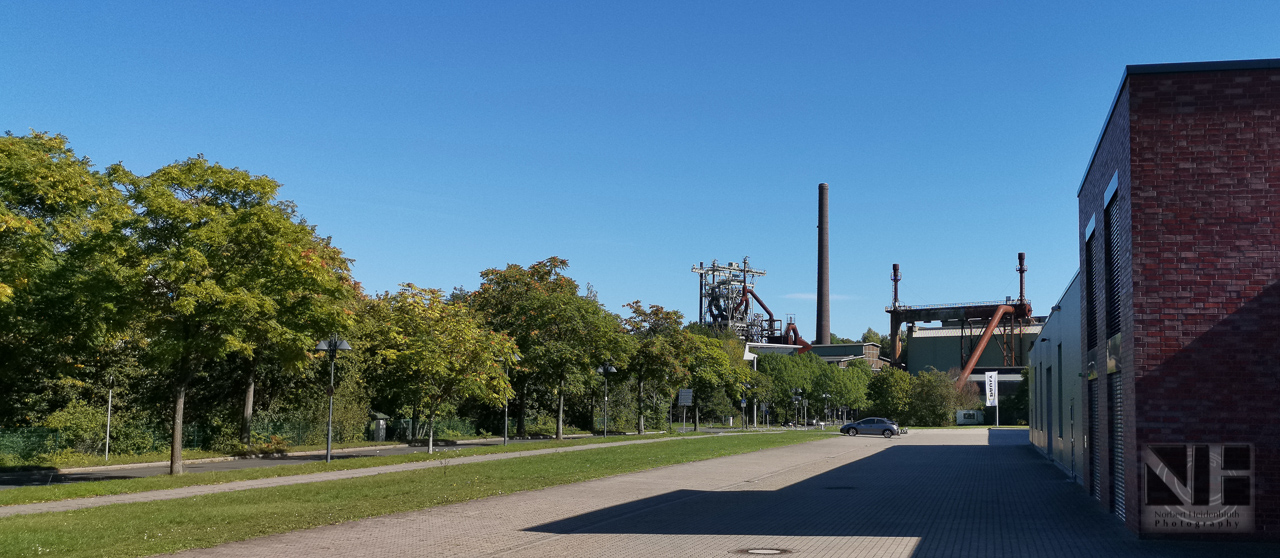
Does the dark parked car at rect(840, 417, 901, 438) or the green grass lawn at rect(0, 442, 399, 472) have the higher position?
the green grass lawn at rect(0, 442, 399, 472)

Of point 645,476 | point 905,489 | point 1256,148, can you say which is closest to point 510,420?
point 645,476

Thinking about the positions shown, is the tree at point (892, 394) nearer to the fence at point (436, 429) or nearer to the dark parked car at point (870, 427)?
the dark parked car at point (870, 427)

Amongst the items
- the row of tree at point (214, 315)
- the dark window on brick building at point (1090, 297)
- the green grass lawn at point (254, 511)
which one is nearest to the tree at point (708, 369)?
the row of tree at point (214, 315)

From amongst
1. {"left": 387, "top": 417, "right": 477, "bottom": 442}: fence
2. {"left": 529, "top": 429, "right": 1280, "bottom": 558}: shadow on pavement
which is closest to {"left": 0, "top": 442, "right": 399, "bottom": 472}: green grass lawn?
{"left": 387, "top": 417, "right": 477, "bottom": 442}: fence

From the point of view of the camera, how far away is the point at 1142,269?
12.8 meters

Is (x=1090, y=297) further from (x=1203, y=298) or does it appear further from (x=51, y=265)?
(x=51, y=265)

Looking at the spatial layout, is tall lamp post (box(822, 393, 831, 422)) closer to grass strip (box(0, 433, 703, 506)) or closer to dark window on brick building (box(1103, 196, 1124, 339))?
grass strip (box(0, 433, 703, 506))

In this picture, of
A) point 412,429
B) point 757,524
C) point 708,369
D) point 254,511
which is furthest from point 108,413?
point 708,369

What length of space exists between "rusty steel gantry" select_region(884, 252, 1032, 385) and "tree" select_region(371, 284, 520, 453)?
68937 mm

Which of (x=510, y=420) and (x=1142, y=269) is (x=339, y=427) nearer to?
(x=510, y=420)

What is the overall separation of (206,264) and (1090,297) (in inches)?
776

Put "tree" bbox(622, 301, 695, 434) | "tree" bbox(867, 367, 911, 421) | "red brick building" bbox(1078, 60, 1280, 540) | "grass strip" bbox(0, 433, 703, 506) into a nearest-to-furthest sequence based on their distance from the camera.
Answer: "red brick building" bbox(1078, 60, 1280, 540)
"grass strip" bbox(0, 433, 703, 506)
"tree" bbox(622, 301, 695, 434)
"tree" bbox(867, 367, 911, 421)

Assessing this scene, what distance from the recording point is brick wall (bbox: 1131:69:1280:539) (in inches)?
486

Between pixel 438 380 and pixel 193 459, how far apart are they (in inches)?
377
